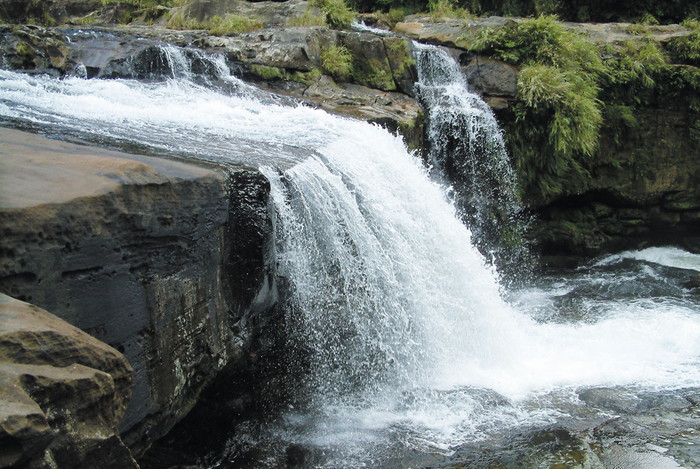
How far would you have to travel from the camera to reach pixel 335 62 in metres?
10.1

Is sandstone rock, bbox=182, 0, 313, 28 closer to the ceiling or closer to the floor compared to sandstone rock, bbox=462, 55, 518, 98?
closer to the ceiling

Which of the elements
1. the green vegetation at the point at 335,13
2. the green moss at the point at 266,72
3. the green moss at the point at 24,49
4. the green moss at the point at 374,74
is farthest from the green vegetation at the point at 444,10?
the green moss at the point at 24,49

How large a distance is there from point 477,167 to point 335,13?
191 inches

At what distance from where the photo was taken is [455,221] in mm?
7520

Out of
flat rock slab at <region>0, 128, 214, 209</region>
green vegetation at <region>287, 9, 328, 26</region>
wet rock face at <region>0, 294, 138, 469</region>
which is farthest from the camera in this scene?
green vegetation at <region>287, 9, 328, 26</region>

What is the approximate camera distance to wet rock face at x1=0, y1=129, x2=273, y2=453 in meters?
3.16

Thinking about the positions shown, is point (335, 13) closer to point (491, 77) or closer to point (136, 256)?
point (491, 77)

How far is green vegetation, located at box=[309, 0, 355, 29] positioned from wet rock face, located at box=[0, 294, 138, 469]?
10671mm

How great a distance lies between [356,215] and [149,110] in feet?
10.5

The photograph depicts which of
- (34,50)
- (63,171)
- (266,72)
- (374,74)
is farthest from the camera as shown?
(374,74)

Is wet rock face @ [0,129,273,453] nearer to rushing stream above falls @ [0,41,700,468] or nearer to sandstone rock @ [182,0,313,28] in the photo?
rushing stream above falls @ [0,41,700,468]

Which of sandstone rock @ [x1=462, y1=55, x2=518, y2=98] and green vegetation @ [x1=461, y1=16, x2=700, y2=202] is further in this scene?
sandstone rock @ [x1=462, y1=55, x2=518, y2=98]

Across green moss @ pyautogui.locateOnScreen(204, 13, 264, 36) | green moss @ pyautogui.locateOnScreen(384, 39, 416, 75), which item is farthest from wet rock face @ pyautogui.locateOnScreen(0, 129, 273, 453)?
green moss @ pyautogui.locateOnScreen(204, 13, 264, 36)

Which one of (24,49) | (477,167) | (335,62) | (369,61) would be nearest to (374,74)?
(369,61)
